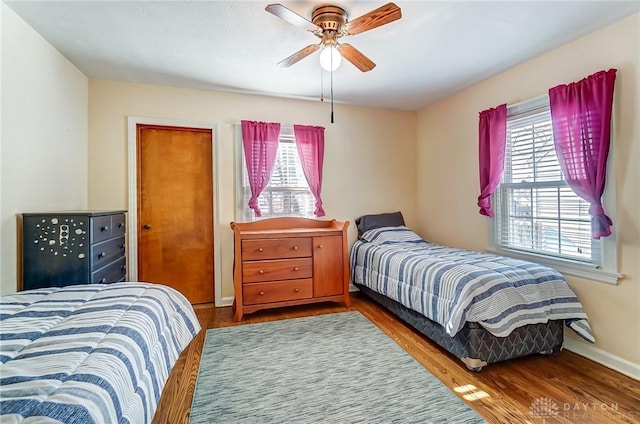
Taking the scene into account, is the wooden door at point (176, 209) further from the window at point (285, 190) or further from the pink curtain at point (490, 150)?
the pink curtain at point (490, 150)

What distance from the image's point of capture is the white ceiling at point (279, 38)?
1975mm

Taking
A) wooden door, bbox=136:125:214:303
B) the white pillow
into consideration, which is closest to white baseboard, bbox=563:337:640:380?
the white pillow

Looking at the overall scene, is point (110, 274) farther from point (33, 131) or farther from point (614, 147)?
point (614, 147)

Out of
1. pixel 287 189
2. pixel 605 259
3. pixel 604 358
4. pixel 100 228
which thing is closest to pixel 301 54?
pixel 287 189

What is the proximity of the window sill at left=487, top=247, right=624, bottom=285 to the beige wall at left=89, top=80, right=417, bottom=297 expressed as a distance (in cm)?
172

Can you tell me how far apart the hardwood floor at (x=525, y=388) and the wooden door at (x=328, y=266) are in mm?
960

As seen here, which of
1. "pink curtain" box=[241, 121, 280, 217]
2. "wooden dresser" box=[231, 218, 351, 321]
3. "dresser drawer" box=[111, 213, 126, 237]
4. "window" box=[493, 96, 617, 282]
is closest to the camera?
"window" box=[493, 96, 617, 282]

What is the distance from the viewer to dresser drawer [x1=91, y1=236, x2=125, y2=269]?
7.07ft

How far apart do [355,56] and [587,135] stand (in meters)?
1.80

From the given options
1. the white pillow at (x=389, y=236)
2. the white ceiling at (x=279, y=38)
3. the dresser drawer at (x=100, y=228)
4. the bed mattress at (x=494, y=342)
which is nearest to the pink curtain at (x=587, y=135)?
the white ceiling at (x=279, y=38)

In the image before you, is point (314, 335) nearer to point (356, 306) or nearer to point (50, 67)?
point (356, 306)

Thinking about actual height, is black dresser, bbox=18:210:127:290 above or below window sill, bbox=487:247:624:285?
above

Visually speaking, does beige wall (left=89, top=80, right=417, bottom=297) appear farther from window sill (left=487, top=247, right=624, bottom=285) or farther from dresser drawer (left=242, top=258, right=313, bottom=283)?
window sill (left=487, top=247, right=624, bottom=285)

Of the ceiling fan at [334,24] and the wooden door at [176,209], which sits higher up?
the ceiling fan at [334,24]
